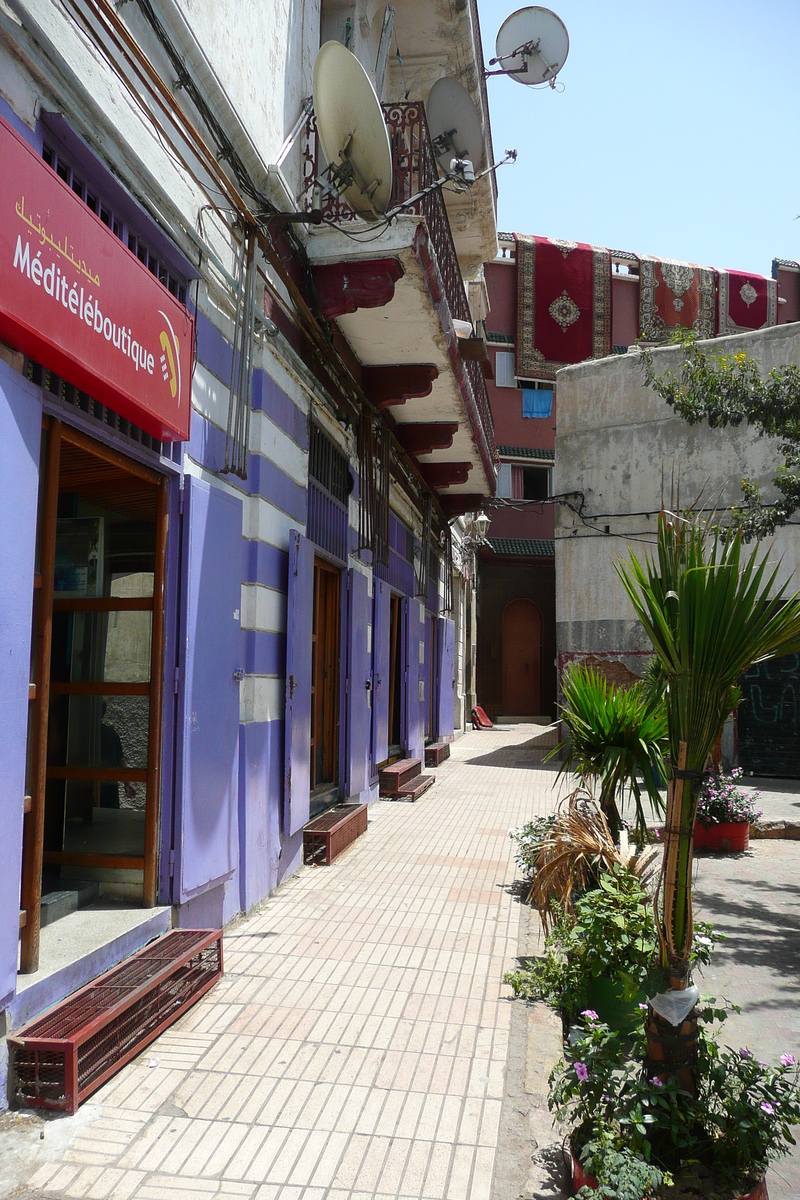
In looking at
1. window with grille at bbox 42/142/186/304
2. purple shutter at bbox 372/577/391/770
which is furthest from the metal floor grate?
purple shutter at bbox 372/577/391/770

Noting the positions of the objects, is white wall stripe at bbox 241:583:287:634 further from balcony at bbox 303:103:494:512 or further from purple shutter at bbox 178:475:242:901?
balcony at bbox 303:103:494:512

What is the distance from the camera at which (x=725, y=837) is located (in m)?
9.04

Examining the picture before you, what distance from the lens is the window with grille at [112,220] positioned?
3.69 m

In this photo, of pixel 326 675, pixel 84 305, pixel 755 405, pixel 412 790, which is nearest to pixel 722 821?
pixel 412 790

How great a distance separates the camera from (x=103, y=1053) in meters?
3.38

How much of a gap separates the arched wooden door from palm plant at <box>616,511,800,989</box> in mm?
24052

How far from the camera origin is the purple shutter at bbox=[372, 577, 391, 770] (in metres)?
10.2

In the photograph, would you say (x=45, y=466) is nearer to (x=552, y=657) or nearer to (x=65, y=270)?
(x=65, y=270)

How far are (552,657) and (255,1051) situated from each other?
2360cm

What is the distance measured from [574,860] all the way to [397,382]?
5.71 m

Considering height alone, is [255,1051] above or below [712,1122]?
below

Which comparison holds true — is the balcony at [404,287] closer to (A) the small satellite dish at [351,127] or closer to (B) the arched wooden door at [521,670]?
(A) the small satellite dish at [351,127]

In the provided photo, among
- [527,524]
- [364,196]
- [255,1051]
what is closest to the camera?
[255,1051]

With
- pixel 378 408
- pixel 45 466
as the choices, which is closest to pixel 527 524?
pixel 378 408
